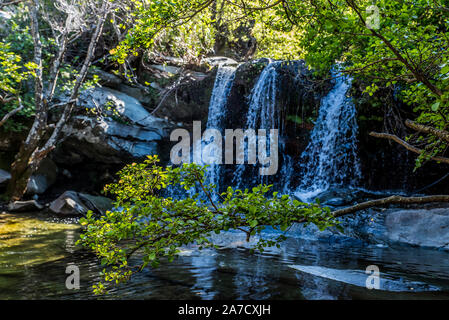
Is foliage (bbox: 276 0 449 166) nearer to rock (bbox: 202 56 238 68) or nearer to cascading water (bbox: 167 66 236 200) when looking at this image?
cascading water (bbox: 167 66 236 200)

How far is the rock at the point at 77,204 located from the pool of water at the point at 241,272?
269 centimetres

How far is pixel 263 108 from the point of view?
13156mm

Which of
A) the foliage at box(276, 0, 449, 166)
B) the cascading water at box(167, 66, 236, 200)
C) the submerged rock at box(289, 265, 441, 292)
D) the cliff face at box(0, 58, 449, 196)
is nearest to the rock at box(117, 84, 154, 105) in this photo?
the cliff face at box(0, 58, 449, 196)

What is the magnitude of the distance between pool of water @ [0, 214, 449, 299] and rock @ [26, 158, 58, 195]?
5.30 metres

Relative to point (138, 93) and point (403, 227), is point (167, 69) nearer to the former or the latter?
point (138, 93)

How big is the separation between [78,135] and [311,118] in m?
10.1

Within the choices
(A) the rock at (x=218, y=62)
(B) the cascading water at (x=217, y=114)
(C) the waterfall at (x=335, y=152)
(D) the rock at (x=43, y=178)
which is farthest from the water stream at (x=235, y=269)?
(A) the rock at (x=218, y=62)

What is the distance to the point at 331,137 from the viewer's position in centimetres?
1166

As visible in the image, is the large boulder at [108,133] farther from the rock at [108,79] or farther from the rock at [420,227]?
the rock at [420,227]

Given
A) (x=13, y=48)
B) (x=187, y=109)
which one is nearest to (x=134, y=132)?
(x=187, y=109)

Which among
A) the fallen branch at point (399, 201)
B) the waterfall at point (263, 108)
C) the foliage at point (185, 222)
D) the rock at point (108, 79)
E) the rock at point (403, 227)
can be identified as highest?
the rock at point (108, 79)

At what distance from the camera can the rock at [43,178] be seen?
38.9ft

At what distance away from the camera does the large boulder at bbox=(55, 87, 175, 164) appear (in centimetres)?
1259

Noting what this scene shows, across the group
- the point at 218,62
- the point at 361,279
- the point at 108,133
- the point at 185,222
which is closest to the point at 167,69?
the point at 218,62
